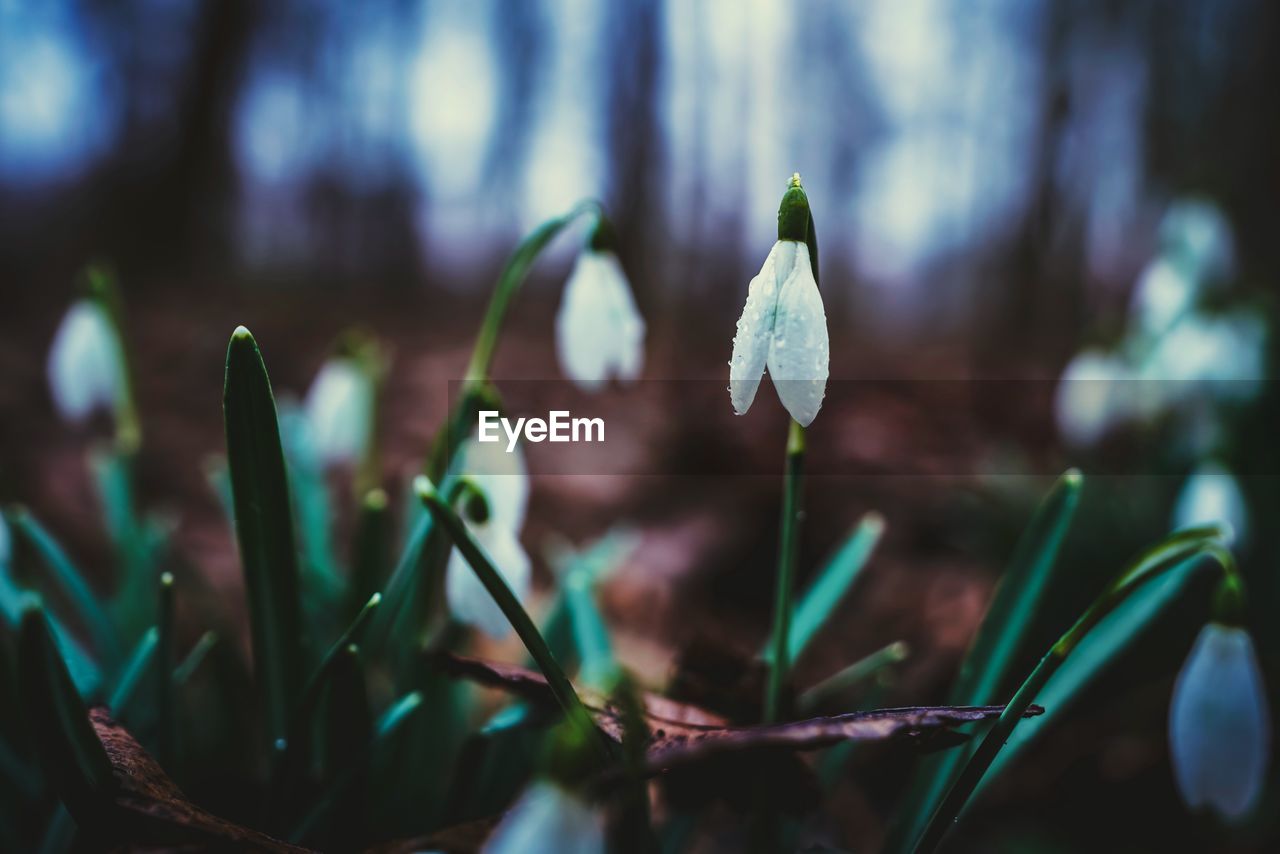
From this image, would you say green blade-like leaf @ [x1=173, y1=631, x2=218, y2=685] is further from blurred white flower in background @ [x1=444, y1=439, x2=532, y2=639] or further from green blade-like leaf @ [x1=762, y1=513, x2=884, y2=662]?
green blade-like leaf @ [x1=762, y1=513, x2=884, y2=662]

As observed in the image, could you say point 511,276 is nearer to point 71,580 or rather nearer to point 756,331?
point 756,331

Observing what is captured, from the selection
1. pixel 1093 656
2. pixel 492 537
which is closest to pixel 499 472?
pixel 492 537

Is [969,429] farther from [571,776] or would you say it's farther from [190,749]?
[571,776]

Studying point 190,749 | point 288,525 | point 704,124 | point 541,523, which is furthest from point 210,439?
point 704,124

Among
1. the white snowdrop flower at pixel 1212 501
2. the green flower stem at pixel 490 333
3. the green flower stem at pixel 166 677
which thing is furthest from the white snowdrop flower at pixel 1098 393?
the green flower stem at pixel 166 677

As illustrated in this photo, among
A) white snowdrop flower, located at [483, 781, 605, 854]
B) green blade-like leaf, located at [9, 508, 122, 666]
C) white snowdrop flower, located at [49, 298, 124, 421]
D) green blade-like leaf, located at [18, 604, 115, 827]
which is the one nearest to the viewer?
white snowdrop flower, located at [483, 781, 605, 854]

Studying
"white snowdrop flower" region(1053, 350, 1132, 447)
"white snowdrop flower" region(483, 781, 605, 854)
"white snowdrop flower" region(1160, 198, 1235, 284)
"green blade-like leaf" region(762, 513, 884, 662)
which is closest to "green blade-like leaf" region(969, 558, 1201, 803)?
"green blade-like leaf" region(762, 513, 884, 662)
